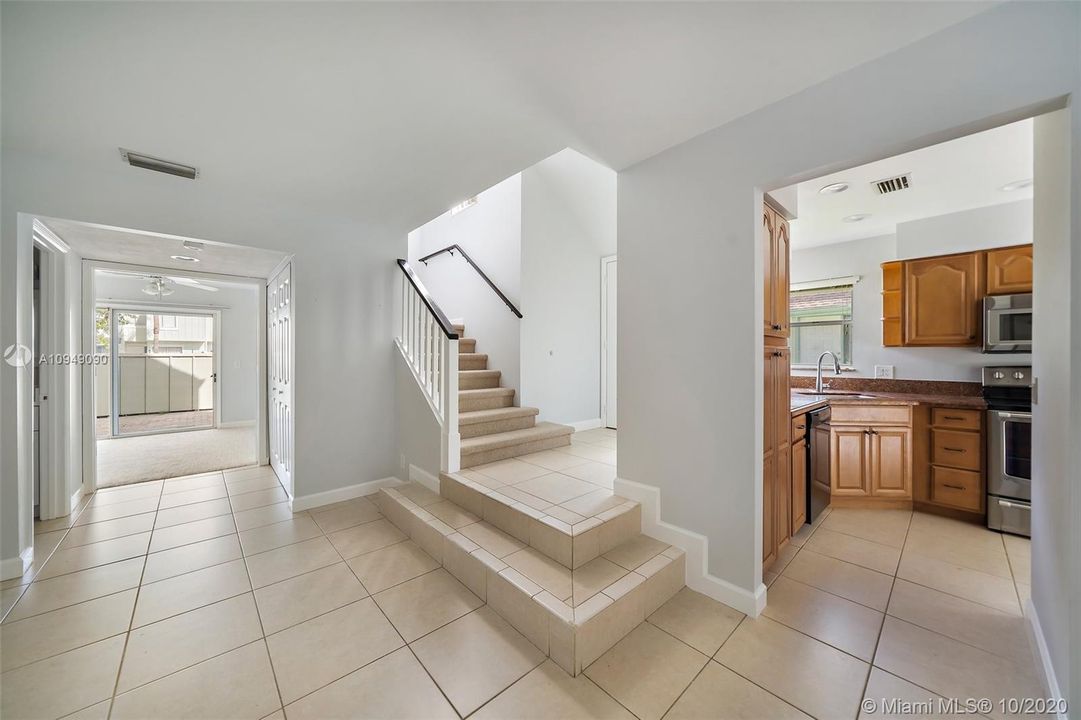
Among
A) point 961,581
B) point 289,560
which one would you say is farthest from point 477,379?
point 961,581

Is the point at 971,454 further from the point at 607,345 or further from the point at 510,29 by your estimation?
the point at 510,29

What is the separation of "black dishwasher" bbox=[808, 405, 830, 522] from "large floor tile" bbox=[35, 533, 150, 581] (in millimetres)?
4519

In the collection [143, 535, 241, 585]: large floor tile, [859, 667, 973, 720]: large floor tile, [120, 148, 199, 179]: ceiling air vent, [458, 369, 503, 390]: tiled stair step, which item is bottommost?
[859, 667, 973, 720]: large floor tile

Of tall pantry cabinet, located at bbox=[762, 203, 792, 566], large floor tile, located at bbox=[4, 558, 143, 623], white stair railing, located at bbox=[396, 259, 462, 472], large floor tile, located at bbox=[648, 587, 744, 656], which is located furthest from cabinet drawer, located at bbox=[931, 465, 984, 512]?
large floor tile, located at bbox=[4, 558, 143, 623]

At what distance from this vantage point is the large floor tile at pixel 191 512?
290 cm

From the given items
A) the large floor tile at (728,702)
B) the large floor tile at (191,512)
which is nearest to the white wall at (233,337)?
the large floor tile at (191,512)

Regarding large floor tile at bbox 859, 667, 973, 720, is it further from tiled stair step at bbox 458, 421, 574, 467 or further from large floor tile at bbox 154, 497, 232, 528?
large floor tile at bbox 154, 497, 232, 528

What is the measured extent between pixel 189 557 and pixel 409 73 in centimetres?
304

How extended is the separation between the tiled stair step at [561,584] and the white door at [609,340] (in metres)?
2.73

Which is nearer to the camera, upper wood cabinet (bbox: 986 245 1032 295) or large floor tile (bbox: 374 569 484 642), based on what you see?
large floor tile (bbox: 374 569 484 642)

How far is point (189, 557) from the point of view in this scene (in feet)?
7.88

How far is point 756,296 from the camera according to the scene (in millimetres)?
1817

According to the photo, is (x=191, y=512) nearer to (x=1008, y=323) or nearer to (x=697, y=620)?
(x=697, y=620)

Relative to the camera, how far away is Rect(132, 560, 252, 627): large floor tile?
1.90 meters
